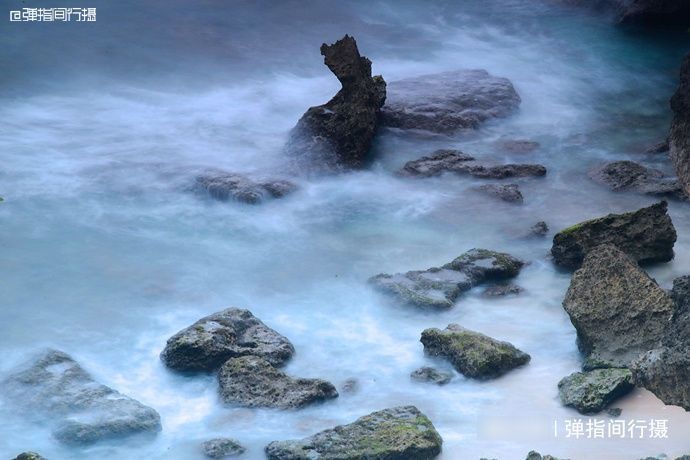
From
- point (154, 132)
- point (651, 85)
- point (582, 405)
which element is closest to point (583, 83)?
point (651, 85)

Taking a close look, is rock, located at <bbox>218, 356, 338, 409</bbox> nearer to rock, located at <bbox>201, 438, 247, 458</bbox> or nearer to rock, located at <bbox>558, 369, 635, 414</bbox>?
rock, located at <bbox>201, 438, 247, 458</bbox>

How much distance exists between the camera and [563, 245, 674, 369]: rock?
10336 millimetres

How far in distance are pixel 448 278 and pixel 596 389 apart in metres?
2.98

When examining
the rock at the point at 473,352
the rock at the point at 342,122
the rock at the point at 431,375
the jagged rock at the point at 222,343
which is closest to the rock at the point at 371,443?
the rock at the point at 431,375

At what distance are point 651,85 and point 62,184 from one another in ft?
33.0

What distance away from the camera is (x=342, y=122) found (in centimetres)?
1606

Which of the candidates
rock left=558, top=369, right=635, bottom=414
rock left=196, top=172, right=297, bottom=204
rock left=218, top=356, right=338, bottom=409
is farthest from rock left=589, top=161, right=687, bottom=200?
rock left=218, top=356, right=338, bottom=409

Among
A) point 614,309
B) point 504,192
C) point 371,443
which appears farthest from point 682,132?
point 371,443

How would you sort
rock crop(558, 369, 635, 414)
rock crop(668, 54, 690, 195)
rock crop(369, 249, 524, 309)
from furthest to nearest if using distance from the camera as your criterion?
rock crop(668, 54, 690, 195) → rock crop(369, 249, 524, 309) → rock crop(558, 369, 635, 414)

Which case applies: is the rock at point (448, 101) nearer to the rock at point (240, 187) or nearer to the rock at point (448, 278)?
the rock at point (240, 187)

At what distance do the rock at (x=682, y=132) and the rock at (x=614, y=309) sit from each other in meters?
2.45

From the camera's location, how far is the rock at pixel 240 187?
1487 centimetres

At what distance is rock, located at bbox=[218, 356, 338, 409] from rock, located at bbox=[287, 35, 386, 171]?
19.0 feet

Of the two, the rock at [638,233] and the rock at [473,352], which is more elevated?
the rock at [638,233]
